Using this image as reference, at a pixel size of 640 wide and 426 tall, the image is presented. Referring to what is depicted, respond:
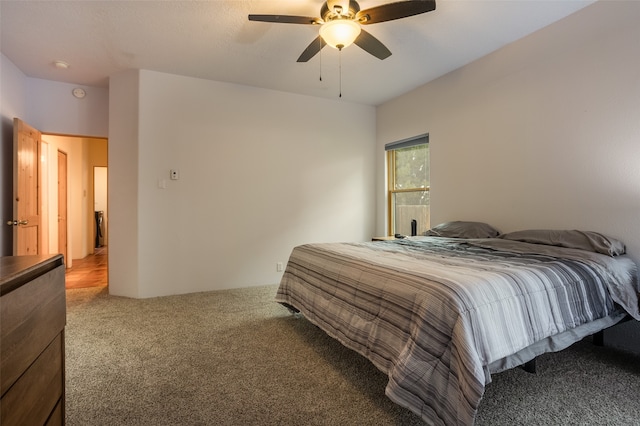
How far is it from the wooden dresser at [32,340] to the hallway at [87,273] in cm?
306

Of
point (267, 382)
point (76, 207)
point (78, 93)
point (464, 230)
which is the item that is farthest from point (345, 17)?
point (76, 207)

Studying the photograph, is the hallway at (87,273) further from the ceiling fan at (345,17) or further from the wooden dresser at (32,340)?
the ceiling fan at (345,17)

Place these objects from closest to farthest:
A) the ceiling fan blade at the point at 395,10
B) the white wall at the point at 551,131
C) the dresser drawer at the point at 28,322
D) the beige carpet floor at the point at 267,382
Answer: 1. the dresser drawer at the point at 28,322
2. the beige carpet floor at the point at 267,382
3. the ceiling fan blade at the point at 395,10
4. the white wall at the point at 551,131

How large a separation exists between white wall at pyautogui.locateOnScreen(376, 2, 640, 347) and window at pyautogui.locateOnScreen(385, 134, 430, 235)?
366mm

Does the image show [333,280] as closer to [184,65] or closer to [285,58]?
[285,58]

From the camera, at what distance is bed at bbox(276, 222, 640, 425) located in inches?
51.8

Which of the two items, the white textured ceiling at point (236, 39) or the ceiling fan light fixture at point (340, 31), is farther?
the white textured ceiling at point (236, 39)

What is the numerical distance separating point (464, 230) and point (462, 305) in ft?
6.76

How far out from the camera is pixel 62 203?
218 inches

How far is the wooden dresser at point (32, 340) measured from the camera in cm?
78

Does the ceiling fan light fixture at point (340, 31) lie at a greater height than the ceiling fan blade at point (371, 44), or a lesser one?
lesser

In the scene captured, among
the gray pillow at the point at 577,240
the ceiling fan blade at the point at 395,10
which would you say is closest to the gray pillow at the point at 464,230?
the gray pillow at the point at 577,240

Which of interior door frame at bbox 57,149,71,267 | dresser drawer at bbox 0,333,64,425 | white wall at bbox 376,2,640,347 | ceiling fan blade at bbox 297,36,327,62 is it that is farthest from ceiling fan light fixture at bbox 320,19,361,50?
interior door frame at bbox 57,149,71,267

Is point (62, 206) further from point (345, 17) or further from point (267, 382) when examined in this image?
point (345, 17)
